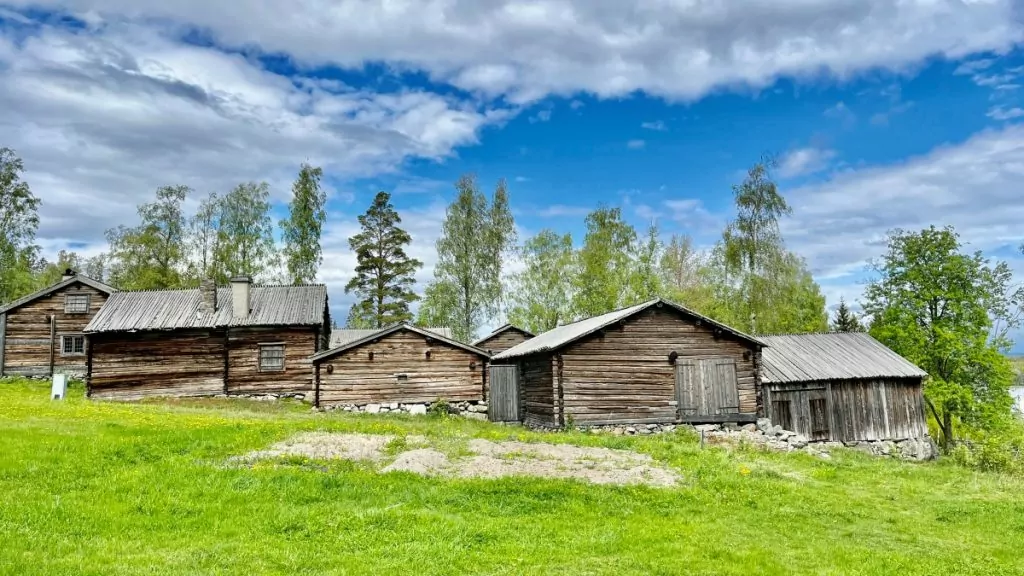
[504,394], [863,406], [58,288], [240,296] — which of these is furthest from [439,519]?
[58,288]

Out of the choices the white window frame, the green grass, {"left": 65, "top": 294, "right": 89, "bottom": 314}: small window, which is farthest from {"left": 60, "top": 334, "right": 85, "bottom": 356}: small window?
the green grass

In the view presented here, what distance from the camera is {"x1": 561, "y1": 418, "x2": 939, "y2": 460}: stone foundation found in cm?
2525

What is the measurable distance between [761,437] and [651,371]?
15.1 feet

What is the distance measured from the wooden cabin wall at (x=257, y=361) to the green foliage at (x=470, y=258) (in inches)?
716

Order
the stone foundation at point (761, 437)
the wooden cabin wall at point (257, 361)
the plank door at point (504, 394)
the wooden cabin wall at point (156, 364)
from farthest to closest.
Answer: the wooden cabin wall at point (257, 361)
the wooden cabin wall at point (156, 364)
the plank door at point (504, 394)
the stone foundation at point (761, 437)

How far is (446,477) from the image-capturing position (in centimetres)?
1409

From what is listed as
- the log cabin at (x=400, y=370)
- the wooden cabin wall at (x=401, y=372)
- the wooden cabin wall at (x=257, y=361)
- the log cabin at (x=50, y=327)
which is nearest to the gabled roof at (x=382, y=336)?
the log cabin at (x=400, y=370)

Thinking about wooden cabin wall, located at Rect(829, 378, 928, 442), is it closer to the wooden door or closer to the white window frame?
the wooden door

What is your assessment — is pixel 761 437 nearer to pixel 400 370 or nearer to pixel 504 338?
pixel 400 370

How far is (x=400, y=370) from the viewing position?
1329 inches

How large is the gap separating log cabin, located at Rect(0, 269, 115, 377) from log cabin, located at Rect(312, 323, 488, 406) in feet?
54.2

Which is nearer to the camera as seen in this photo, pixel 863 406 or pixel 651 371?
pixel 651 371

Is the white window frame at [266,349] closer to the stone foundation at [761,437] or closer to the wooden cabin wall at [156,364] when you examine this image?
the wooden cabin wall at [156,364]

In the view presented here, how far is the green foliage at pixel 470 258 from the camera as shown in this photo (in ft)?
176
